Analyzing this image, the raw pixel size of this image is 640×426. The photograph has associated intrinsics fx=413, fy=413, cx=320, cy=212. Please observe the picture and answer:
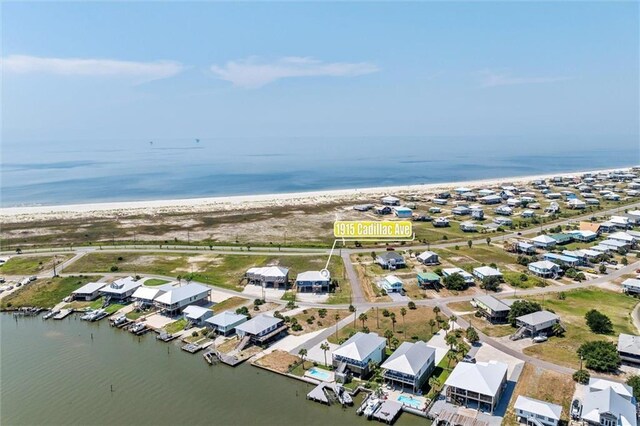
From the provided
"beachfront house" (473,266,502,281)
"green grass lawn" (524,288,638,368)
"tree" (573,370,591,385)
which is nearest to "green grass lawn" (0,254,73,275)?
"beachfront house" (473,266,502,281)

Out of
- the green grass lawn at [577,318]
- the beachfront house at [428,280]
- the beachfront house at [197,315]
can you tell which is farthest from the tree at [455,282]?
the beachfront house at [197,315]

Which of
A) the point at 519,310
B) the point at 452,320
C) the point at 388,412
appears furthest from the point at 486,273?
the point at 388,412

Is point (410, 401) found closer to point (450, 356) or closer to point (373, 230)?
point (450, 356)

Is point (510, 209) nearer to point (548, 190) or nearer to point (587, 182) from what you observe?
point (548, 190)

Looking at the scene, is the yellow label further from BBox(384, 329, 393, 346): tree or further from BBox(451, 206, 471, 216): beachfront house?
BBox(384, 329, 393, 346): tree

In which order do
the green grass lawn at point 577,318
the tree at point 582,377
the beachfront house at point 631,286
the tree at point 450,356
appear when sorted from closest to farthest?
the tree at point 582,377
the tree at point 450,356
the green grass lawn at point 577,318
the beachfront house at point 631,286

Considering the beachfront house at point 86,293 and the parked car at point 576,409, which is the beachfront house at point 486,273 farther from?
the beachfront house at point 86,293

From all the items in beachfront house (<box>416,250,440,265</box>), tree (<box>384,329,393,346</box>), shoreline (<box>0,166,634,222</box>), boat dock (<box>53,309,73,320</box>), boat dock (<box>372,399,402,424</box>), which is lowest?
boat dock (<box>372,399,402,424</box>)
